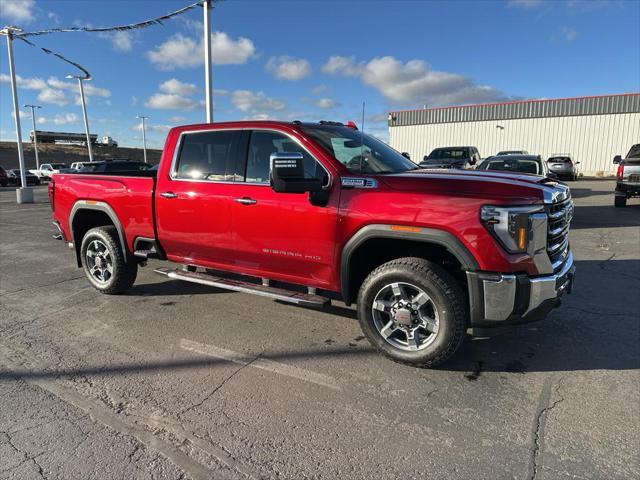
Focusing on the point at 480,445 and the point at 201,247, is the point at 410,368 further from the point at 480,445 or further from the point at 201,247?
the point at 201,247

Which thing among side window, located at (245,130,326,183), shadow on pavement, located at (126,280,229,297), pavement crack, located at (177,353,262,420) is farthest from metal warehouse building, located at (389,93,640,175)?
pavement crack, located at (177,353,262,420)

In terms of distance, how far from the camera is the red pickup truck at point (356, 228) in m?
3.18

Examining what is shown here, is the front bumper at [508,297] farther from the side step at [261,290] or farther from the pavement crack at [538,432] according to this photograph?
the side step at [261,290]

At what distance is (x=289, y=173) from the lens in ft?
11.1

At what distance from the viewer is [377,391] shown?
3.22m

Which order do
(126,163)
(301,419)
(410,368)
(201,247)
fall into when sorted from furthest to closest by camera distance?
(126,163) → (201,247) → (410,368) → (301,419)

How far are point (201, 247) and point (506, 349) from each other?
3119 mm

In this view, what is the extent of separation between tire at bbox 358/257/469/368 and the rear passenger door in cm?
161

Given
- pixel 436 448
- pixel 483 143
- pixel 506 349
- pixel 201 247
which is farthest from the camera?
pixel 483 143

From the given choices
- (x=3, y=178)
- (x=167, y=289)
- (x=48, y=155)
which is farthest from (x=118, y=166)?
(x=48, y=155)

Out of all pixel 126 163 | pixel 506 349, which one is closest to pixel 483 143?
pixel 126 163

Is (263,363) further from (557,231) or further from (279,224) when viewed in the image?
(557,231)

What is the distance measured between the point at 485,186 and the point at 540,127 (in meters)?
38.0

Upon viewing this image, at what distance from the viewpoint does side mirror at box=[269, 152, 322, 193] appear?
3359 mm
